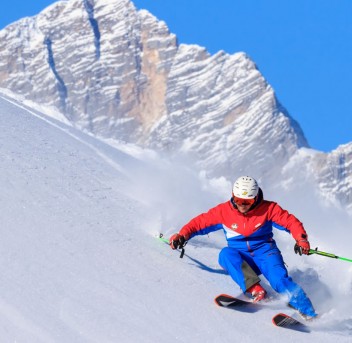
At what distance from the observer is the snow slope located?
6.39 m

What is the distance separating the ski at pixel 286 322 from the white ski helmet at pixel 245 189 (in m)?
1.42

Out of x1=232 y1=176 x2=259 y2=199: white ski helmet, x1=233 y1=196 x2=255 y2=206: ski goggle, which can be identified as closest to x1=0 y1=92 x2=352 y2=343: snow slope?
x1=233 y1=196 x2=255 y2=206: ski goggle

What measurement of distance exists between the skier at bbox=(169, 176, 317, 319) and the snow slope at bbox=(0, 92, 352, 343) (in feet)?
0.78

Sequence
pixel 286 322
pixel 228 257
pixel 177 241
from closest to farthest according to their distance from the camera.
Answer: pixel 286 322, pixel 228 257, pixel 177 241

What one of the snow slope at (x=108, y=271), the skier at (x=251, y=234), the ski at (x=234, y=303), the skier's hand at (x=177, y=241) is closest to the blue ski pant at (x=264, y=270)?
the skier at (x=251, y=234)

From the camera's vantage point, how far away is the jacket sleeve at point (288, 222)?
8.60 metres

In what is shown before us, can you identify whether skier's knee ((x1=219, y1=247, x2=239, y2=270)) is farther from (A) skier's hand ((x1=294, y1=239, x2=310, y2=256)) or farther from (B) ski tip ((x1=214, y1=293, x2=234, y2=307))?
(B) ski tip ((x1=214, y1=293, x2=234, y2=307))

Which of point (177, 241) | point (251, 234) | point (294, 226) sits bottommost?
point (177, 241)

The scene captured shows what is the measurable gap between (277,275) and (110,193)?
14.4 ft

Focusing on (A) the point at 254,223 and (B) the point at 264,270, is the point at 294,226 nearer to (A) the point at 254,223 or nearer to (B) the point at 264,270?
(A) the point at 254,223

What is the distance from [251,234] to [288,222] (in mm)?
392

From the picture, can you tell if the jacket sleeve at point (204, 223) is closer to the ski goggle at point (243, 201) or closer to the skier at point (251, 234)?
the skier at point (251, 234)

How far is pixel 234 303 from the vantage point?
26.2ft

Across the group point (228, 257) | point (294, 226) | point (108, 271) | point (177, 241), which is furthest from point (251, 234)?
point (108, 271)
